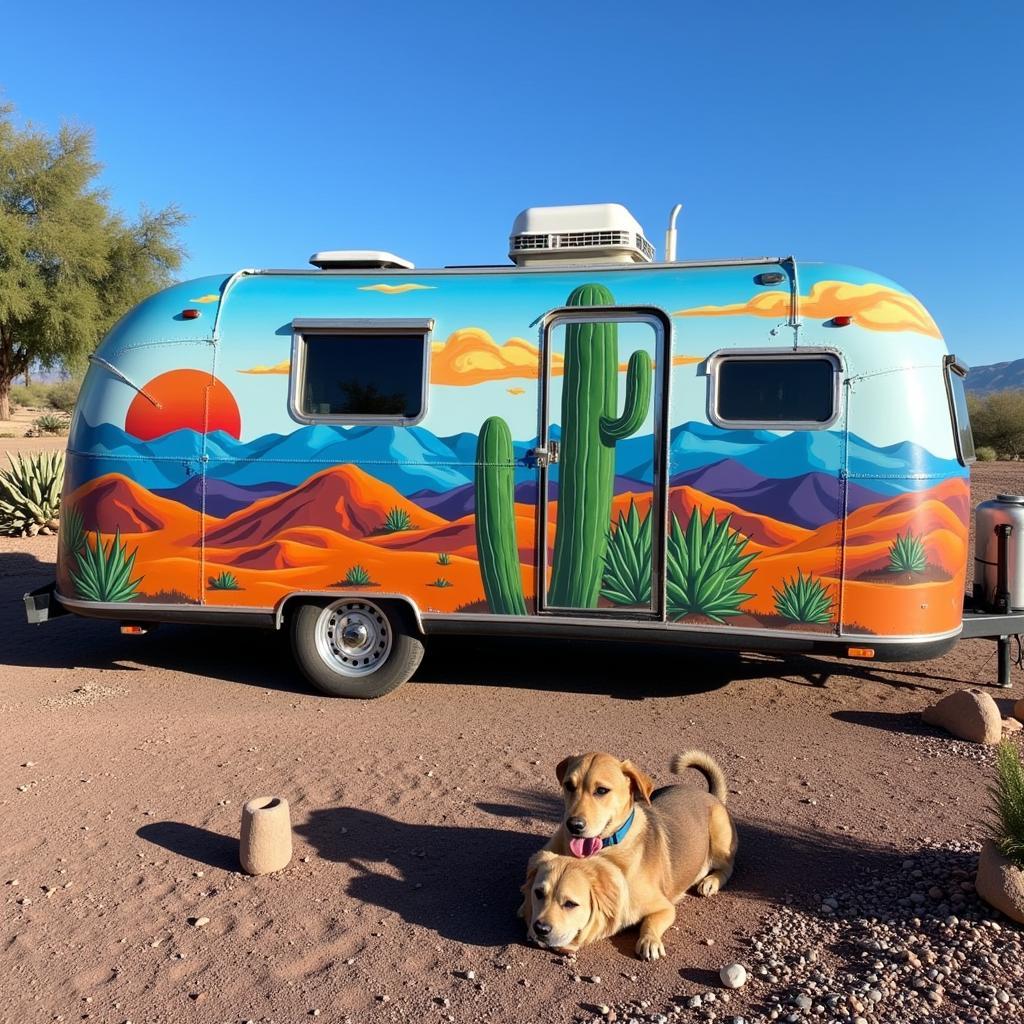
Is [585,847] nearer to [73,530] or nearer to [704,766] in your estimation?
[704,766]

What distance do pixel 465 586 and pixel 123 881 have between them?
114 inches

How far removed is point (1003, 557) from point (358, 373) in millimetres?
4817

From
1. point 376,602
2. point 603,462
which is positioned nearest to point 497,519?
point 603,462

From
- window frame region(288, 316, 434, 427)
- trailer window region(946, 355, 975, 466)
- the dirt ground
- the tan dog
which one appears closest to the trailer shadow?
the dirt ground

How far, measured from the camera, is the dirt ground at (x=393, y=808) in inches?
126

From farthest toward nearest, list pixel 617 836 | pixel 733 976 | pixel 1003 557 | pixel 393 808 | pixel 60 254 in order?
pixel 60 254
pixel 1003 557
pixel 393 808
pixel 617 836
pixel 733 976

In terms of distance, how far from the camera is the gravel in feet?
9.70

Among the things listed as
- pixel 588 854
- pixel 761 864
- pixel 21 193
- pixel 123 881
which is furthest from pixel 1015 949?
pixel 21 193


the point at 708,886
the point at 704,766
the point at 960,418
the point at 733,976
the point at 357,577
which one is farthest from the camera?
the point at 357,577

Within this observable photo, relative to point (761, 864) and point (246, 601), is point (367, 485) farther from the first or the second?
point (761, 864)

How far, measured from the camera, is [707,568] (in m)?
5.89

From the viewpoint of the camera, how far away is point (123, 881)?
12.6 ft

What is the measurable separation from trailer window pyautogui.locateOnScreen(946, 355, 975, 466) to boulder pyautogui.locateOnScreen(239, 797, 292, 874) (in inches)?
188

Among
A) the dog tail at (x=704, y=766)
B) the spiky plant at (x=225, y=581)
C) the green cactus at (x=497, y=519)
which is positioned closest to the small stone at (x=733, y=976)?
the dog tail at (x=704, y=766)
